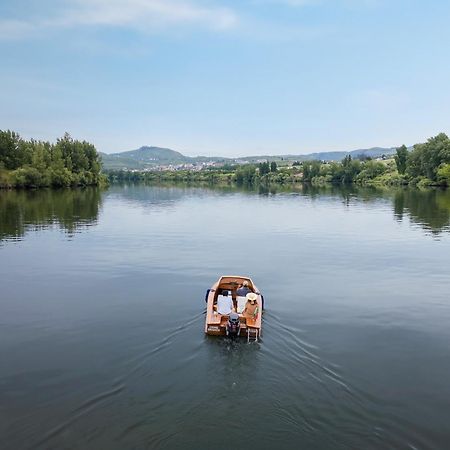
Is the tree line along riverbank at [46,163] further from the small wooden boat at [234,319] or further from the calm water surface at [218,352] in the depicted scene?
the small wooden boat at [234,319]

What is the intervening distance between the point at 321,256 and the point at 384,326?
18603mm

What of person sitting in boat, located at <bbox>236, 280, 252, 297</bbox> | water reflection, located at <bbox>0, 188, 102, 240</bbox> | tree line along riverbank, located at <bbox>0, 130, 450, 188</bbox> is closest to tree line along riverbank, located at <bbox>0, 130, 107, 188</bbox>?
tree line along riverbank, located at <bbox>0, 130, 450, 188</bbox>

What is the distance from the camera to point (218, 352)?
19141mm

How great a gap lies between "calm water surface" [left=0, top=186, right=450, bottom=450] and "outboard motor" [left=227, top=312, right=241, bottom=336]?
18.8 inches

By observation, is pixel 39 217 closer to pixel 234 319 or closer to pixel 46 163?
pixel 234 319

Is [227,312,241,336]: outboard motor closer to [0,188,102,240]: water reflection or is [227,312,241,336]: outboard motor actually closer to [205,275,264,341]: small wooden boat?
[205,275,264,341]: small wooden boat

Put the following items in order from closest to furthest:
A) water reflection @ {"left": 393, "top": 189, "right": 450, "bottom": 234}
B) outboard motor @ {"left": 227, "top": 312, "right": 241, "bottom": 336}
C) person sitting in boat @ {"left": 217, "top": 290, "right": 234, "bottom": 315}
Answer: outboard motor @ {"left": 227, "top": 312, "right": 241, "bottom": 336} < person sitting in boat @ {"left": 217, "top": 290, "right": 234, "bottom": 315} < water reflection @ {"left": 393, "top": 189, "right": 450, "bottom": 234}

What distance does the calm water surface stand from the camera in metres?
13.6

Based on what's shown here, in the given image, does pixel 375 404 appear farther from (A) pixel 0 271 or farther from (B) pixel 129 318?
(A) pixel 0 271

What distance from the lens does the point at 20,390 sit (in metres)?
16.1

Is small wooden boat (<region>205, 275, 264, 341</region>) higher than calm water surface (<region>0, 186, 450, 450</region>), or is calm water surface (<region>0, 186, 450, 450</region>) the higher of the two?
small wooden boat (<region>205, 275, 264, 341</region>)

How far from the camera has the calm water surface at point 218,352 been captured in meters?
13.6

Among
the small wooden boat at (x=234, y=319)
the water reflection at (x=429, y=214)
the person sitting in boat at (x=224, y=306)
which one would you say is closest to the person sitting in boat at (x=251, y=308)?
the small wooden boat at (x=234, y=319)

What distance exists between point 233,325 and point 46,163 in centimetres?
15506
